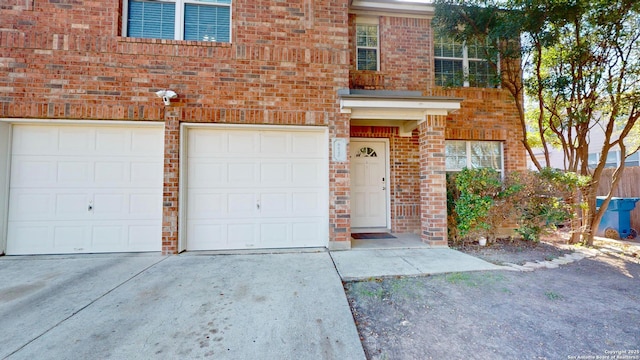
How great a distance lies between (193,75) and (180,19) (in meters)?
1.16

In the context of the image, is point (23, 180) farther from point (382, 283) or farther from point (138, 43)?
point (382, 283)

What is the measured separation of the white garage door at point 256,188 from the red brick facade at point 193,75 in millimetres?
321

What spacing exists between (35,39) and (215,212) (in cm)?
422

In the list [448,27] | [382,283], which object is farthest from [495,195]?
[448,27]

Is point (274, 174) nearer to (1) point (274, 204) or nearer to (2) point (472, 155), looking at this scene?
(1) point (274, 204)

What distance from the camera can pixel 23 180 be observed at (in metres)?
4.54

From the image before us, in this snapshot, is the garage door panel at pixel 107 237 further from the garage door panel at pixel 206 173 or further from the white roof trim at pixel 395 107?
the white roof trim at pixel 395 107

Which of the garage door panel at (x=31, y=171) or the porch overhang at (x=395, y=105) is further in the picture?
the porch overhang at (x=395, y=105)

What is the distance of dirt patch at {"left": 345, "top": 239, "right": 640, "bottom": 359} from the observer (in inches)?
84.7

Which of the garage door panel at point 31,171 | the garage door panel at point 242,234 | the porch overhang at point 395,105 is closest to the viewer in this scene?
the garage door panel at point 31,171

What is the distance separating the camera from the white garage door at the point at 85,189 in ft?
14.9

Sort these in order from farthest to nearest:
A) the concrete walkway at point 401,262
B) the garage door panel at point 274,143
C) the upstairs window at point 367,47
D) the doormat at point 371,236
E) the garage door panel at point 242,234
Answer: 1. the upstairs window at point 367,47
2. the doormat at point 371,236
3. the garage door panel at point 274,143
4. the garage door panel at point 242,234
5. the concrete walkway at point 401,262

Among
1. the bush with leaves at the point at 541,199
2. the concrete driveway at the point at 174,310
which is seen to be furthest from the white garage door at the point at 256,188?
the bush with leaves at the point at 541,199

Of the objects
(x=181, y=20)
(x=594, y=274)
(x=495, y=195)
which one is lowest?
(x=594, y=274)
